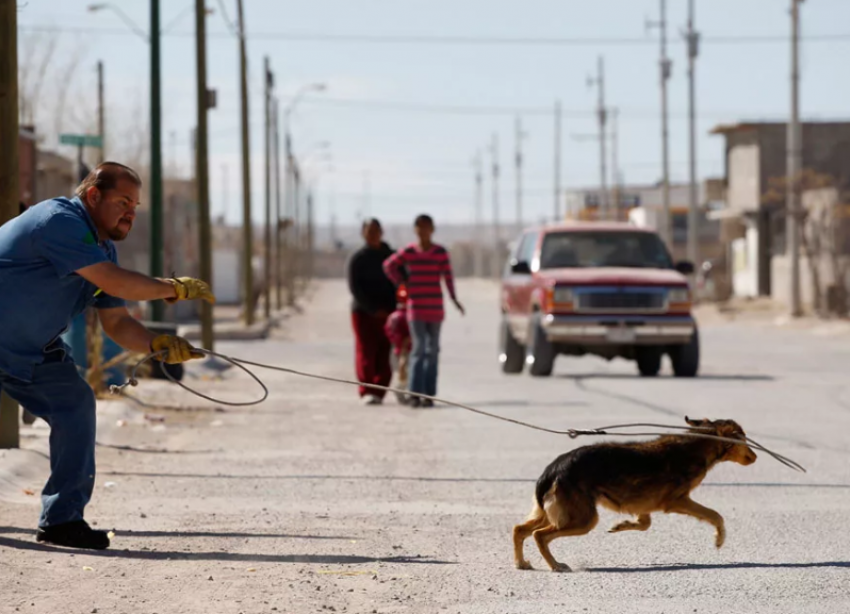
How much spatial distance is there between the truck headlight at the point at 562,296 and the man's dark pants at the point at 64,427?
520 inches

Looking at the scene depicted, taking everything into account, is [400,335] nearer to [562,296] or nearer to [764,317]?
[562,296]

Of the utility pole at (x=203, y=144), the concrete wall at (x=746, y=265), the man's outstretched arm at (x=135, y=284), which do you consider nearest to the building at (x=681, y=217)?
the concrete wall at (x=746, y=265)

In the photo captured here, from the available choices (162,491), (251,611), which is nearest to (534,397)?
(162,491)

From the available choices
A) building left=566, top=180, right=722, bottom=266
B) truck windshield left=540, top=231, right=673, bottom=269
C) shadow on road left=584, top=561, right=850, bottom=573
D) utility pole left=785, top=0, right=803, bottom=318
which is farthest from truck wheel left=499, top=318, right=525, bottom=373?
building left=566, top=180, right=722, bottom=266

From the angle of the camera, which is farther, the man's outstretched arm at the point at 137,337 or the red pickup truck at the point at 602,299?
the red pickup truck at the point at 602,299

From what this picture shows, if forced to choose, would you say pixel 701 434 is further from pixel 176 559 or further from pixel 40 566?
pixel 40 566

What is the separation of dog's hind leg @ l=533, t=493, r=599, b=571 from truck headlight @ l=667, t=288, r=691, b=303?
13883mm

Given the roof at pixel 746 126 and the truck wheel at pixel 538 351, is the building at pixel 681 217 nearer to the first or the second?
the roof at pixel 746 126

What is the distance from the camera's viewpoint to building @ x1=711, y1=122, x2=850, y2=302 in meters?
67.5

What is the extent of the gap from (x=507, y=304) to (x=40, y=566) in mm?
16258

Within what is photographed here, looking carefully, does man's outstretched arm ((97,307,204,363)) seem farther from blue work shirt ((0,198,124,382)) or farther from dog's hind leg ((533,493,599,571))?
dog's hind leg ((533,493,599,571))

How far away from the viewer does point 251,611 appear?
6.59 m

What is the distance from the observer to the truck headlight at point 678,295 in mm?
21109

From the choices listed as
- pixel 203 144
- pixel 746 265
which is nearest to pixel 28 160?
pixel 203 144
